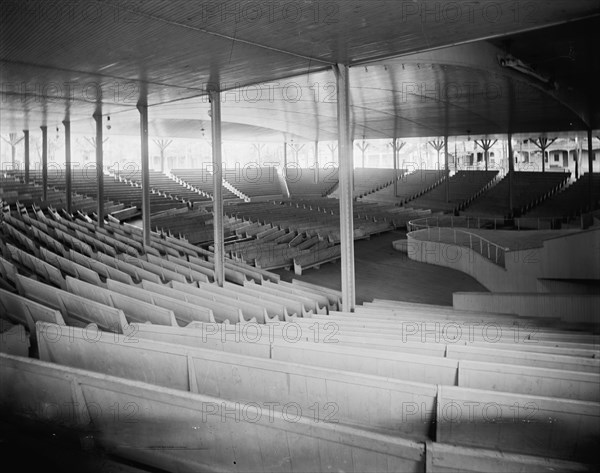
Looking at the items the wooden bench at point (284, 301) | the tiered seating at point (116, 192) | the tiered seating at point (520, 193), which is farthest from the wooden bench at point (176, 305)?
the tiered seating at point (520, 193)

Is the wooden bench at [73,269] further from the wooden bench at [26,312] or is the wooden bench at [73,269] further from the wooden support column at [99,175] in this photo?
the wooden support column at [99,175]

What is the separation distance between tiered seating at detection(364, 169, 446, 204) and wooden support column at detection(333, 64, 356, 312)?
24.0 metres

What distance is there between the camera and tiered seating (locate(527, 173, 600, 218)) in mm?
28500

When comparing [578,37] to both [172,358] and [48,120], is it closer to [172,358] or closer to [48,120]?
[172,358]

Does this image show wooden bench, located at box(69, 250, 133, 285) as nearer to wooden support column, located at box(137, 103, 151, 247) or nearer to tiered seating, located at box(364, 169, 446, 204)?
wooden support column, located at box(137, 103, 151, 247)

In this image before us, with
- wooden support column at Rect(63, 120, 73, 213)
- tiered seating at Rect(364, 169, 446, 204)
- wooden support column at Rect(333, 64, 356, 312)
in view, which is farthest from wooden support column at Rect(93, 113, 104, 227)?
tiered seating at Rect(364, 169, 446, 204)

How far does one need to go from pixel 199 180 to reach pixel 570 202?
23035mm

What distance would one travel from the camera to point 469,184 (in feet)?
115

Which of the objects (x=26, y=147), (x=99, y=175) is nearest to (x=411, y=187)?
(x=99, y=175)

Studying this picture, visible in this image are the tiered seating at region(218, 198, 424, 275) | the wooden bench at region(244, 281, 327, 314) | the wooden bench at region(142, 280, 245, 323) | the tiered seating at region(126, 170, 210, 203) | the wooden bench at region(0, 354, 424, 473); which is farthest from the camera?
the tiered seating at region(126, 170, 210, 203)

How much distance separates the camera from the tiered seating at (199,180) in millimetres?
33897

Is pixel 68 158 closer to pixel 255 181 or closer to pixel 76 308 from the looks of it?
pixel 76 308

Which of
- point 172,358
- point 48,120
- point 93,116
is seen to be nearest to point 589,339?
point 172,358

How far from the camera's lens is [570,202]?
2961 cm
